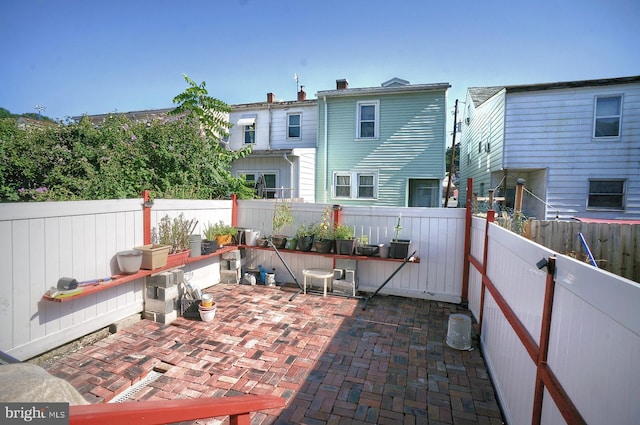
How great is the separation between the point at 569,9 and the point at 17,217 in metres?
10.1

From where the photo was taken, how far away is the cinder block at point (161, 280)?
4680 millimetres

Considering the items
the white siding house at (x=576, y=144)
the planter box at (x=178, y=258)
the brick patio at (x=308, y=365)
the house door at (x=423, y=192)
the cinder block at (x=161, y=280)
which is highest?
the white siding house at (x=576, y=144)

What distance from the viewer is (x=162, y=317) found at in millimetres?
4648

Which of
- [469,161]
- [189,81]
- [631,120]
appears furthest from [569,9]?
[469,161]

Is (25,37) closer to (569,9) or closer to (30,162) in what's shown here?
(30,162)

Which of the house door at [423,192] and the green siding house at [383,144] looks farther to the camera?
the house door at [423,192]

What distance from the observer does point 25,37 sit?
6375 millimetres

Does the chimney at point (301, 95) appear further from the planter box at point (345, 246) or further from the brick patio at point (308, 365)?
the brick patio at point (308, 365)

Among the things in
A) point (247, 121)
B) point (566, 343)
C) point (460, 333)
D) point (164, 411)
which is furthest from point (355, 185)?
point (164, 411)

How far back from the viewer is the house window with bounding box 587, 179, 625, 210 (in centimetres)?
987

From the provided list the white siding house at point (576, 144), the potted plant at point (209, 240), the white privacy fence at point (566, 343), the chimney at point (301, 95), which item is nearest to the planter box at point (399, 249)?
the white privacy fence at point (566, 343)

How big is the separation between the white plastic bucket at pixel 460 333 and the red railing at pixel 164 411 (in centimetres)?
341

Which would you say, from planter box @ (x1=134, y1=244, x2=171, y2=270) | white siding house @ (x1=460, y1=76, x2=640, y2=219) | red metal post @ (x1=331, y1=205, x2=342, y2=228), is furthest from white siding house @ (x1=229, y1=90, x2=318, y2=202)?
white siding house @ (x1=460, y1=76, x2=640, y2=219)

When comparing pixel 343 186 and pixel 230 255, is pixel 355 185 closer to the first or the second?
pixel 343 186
